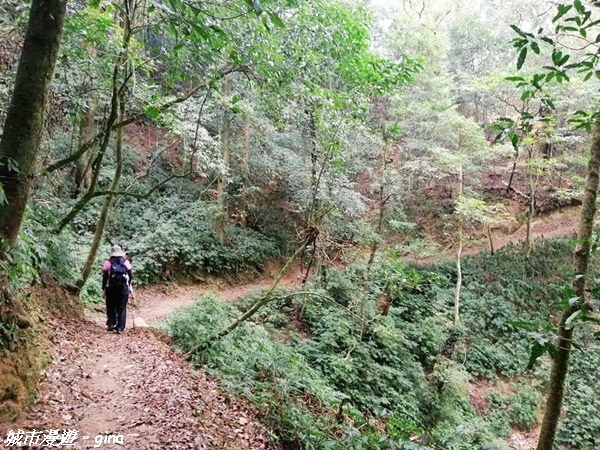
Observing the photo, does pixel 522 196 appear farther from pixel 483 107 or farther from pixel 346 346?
pixel 346 346

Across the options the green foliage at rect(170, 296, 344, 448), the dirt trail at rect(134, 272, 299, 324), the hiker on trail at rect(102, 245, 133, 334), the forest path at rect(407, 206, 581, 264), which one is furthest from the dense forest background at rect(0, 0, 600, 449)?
the hiker on trail at rect(102, 245, 133, 334)

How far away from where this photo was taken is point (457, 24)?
81.1 feet

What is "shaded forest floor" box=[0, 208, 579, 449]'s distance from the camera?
12.0 ft

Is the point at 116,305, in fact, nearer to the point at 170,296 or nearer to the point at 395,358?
the point at 170,296

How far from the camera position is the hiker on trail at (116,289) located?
7.18m

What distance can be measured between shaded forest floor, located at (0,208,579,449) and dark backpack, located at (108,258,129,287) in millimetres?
879

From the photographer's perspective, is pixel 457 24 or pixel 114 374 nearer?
pixel 114 374

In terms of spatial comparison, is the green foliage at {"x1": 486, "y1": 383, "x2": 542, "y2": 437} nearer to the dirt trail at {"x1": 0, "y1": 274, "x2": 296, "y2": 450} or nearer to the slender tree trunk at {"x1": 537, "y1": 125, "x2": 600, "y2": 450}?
the slender tree trunk at {"x1": 537, "y1": 125, "x2": 600, "y2": 450}

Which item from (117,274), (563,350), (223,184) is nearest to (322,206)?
(223,184)

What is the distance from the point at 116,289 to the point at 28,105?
4.77 m

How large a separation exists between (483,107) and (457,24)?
5698 millimetres

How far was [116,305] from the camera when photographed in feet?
24.0

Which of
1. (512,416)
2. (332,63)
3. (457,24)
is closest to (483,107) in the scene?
(457,24)

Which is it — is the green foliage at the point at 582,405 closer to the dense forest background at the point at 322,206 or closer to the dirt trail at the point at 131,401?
the dense forest background at the point at 322,206
